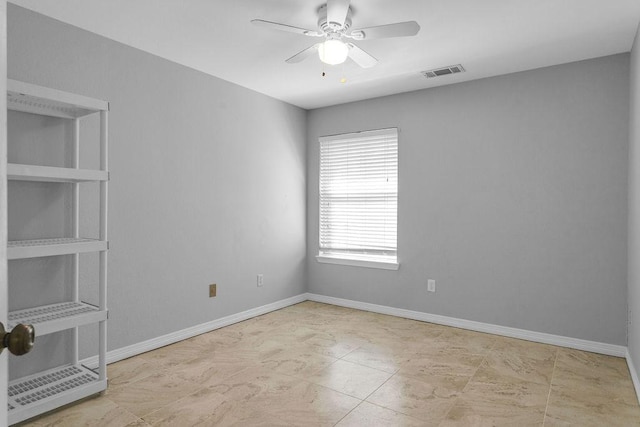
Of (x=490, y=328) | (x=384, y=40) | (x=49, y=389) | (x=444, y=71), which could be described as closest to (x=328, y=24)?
(x=384, y=40)

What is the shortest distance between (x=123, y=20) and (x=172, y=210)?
1.46 metres

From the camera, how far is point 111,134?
291cm

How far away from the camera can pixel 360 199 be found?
4.51 m

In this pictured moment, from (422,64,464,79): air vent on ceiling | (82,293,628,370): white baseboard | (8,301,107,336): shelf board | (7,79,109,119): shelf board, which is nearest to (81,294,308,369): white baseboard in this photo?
(82,293,628,370): white baseboard

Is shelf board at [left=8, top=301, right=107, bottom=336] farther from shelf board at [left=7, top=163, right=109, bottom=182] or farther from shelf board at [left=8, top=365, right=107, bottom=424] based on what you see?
shelf board at [left=7, top=163, right=109, bottom=182]

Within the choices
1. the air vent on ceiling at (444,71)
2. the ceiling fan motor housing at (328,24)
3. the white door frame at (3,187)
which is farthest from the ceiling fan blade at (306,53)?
the white door frame at (3,187)

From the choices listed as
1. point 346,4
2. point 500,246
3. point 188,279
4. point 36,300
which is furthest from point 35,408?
point 500,246

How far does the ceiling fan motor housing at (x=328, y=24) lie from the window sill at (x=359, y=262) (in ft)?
8.26

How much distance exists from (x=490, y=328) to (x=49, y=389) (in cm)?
344

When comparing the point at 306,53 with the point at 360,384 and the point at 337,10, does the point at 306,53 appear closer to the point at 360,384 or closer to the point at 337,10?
the point at 337,10

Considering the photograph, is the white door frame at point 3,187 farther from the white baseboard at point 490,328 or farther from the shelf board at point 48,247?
the white baseboard at point 490,328

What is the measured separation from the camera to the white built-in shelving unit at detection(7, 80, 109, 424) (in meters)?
2.09

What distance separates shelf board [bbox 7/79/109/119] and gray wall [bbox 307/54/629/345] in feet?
9.32

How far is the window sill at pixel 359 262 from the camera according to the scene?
4234 millimetres
